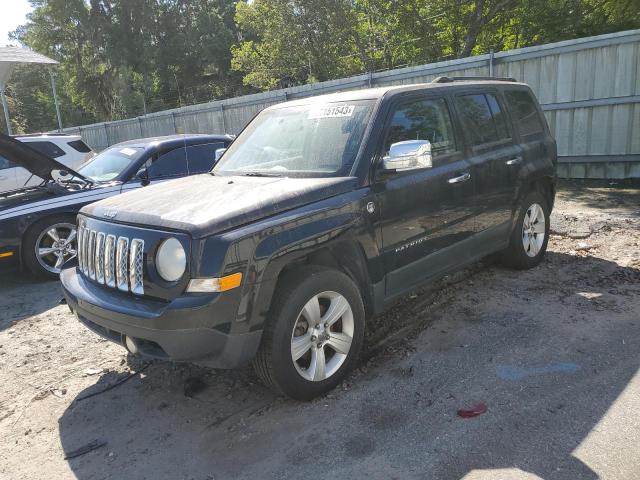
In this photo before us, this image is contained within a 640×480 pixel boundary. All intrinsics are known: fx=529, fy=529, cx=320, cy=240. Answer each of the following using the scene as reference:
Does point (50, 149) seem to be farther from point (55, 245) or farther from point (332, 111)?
point (332, 111)

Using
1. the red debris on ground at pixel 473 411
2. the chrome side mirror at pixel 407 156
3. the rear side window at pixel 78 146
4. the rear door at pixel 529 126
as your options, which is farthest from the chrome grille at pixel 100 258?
the rear side window at pixel 78 146

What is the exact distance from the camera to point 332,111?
3.98 metres

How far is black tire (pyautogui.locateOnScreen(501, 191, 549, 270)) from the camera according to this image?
5.21 m

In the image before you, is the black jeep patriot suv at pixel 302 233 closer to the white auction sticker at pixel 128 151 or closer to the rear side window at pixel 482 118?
the rear side window at pixel 482 118

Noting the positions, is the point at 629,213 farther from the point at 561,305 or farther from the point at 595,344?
the point at 595,344

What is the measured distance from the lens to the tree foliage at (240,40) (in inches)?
704

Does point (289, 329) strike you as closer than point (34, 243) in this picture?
Yes

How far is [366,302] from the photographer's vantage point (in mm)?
3672

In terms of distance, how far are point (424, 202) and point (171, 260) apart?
6.45 feet

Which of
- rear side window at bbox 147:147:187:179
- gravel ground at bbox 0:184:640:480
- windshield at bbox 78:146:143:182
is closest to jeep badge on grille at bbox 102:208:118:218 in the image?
gravel ground at bbox 0:184:640:480

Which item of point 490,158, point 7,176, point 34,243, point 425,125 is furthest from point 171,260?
point 7,176

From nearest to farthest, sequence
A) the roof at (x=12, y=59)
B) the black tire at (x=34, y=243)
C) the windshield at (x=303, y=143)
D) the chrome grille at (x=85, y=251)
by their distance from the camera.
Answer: the chrome grille at (x=85, y=251)
the windshield at (x=303, y=143)
the black tire at (x=34, y=243)
the roof at (x=12, y=59)

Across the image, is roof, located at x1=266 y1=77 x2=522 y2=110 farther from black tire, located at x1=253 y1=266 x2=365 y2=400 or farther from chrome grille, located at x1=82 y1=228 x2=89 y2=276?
chrome grille, located at x1=82 y1=228 x2=89 y2=276

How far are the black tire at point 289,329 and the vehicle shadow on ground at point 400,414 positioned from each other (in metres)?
0.17
